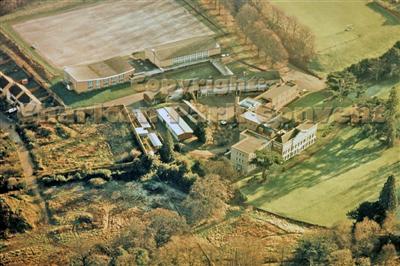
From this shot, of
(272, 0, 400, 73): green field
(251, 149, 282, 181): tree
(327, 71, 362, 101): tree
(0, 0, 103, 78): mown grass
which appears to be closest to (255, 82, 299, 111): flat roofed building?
(327, 71, 362, 101): tree

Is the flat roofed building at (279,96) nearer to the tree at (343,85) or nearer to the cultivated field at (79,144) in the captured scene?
the tree at (343,85)

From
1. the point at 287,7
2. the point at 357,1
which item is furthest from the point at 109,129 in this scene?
the point at 357,1

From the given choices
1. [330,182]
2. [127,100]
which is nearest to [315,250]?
[330,182]

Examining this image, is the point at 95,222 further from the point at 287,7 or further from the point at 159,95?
the point at 287,7

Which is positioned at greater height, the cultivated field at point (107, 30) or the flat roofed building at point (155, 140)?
the cultivated field at point (107, 30)

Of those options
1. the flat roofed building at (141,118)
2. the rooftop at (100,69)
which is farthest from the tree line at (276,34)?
the flat roofed building at (141,118)

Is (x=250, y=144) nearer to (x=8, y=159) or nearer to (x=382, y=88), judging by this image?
(x=382, y=88)

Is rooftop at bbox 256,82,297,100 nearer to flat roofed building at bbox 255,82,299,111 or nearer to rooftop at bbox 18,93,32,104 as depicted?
flat roofed building at bbox 255,82,299,111
